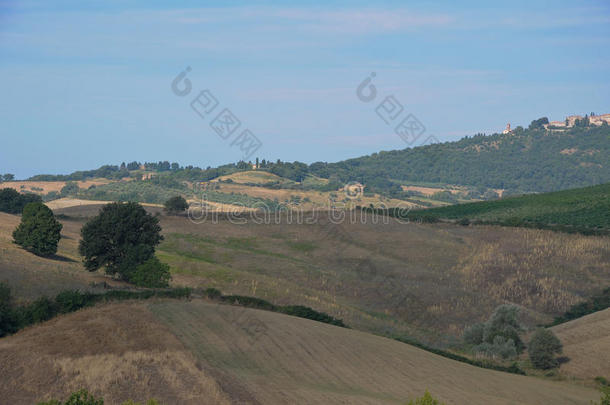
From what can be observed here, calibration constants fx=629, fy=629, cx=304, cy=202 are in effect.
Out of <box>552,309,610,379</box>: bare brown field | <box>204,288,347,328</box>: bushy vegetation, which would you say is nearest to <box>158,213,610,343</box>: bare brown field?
<box>204,288,347,328</box>: bushy vegetation

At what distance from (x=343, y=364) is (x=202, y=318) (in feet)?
24.9

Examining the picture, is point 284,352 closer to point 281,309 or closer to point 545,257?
point 281,309

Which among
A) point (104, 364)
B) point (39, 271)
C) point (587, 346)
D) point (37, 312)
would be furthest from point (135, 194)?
point (104, 364)

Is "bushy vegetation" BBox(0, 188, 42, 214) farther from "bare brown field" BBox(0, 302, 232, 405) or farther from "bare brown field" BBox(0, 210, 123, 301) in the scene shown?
"bare brown field" BBox(0, 302, 232, 405)

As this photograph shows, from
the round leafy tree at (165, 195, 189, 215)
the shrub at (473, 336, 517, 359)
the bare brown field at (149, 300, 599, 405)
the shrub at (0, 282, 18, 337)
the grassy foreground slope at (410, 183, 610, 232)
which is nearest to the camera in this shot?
the bare brown field at (149, 300, 599, 405)

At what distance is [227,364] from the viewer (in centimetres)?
2605

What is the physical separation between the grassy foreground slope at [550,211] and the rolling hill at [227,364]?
57.0 metres

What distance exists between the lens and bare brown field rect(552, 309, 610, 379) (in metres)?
36.2

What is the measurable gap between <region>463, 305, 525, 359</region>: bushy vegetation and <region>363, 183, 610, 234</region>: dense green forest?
130ft

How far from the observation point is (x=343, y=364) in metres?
29.2

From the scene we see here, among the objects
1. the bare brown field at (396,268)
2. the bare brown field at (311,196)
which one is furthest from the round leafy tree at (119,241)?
the bare brown field at (311,196)

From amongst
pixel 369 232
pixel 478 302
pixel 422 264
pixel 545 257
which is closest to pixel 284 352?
pixel 478 302

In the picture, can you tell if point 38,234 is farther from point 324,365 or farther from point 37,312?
point 324,365

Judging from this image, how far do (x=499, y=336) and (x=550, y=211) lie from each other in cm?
6967
